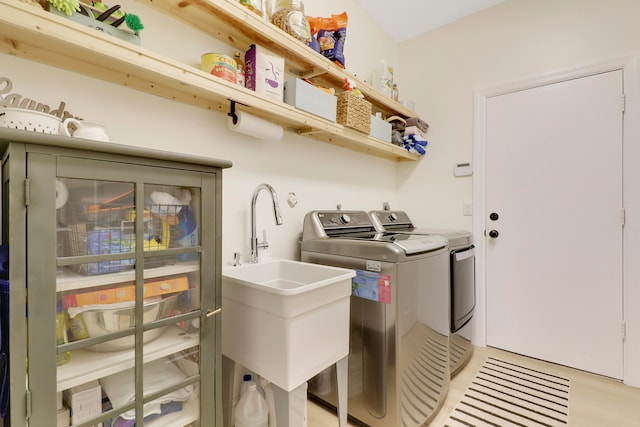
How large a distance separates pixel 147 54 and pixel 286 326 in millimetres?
1042

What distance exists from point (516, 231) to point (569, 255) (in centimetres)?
36

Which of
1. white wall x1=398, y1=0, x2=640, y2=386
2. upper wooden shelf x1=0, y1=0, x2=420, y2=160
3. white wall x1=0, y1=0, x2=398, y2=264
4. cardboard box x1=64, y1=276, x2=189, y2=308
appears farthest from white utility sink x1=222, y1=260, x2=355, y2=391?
white wall x1=398, y1=0, x2=640, y2=386

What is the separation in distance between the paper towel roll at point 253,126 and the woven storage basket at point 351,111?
0.44 m

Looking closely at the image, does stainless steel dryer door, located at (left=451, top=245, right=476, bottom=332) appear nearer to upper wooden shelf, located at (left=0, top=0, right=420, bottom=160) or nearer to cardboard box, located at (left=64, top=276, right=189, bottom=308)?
upper wooden shelf, located at (left=0, top=0, right=420, bottom=160)

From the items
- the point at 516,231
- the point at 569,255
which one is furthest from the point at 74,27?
the point at 569,255

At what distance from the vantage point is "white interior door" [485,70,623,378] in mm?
2008

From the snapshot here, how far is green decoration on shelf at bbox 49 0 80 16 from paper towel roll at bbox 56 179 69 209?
1.74 feet

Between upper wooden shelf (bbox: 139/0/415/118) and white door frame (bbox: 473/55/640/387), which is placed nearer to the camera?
upper wooden shelf (bbox: 139/0/415/118)

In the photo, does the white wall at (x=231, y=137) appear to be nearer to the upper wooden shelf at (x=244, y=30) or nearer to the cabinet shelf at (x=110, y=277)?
the upper wooden shelf at (x=244, y=30)

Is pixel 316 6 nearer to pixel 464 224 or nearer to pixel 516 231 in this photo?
pixel 464 224

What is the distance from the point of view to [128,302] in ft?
2.80

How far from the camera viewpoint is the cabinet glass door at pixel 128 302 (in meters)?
0.77

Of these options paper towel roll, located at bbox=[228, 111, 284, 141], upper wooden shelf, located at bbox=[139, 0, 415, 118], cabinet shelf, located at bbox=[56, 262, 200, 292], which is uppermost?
upper wooden shelf, located at bbox=[139, 0, 415, 118]

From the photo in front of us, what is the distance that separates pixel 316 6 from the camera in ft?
6.75
